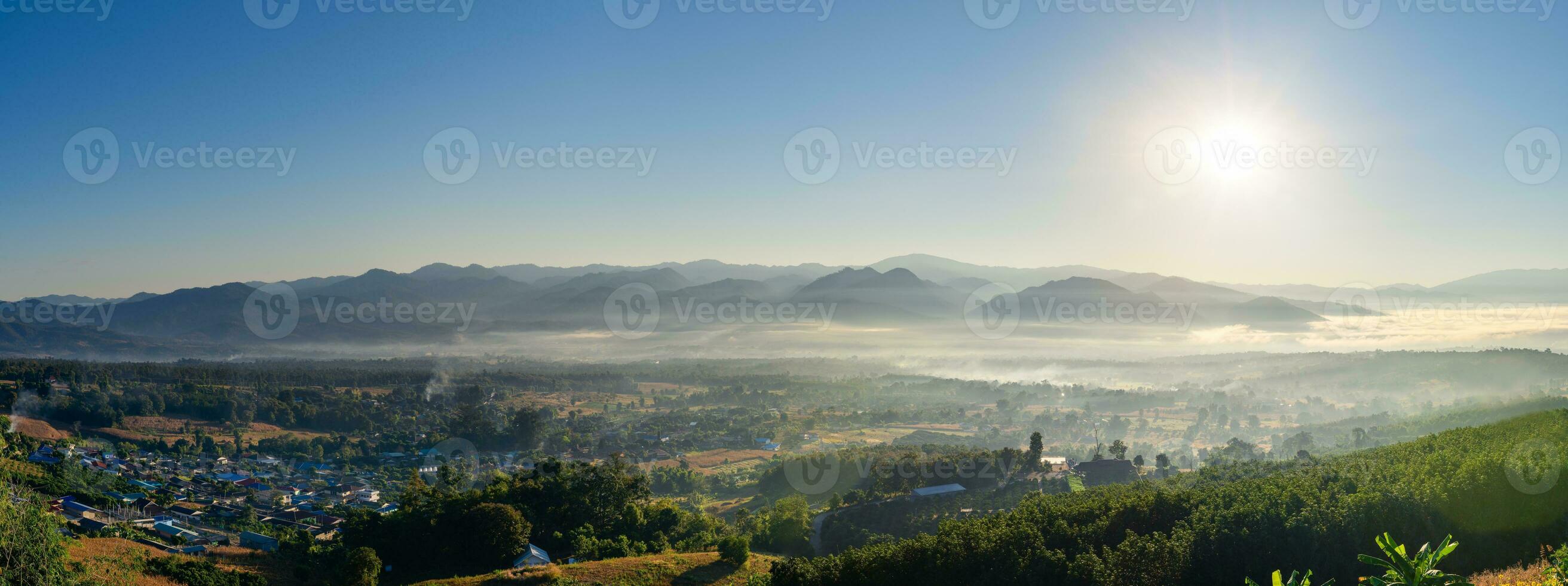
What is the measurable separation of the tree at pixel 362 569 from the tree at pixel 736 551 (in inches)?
445

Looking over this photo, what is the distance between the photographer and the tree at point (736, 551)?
26.8 metres

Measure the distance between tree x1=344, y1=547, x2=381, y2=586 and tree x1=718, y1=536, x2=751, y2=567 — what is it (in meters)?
11.3

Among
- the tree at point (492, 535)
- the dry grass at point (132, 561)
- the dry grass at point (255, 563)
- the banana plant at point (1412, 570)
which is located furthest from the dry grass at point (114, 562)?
the banana plant at point (1412, 570)

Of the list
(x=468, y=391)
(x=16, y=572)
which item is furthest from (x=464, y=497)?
(x=468, y=391)

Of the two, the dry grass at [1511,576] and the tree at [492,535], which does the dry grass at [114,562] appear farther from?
the dry grass at [1511,576]

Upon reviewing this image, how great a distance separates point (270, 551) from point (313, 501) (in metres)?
18.2

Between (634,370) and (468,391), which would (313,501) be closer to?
(468,391)

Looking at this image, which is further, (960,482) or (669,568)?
(960,482)

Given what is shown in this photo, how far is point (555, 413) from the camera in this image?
9575 cm

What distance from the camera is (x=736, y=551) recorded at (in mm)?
26781

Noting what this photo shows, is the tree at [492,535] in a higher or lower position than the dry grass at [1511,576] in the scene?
lower

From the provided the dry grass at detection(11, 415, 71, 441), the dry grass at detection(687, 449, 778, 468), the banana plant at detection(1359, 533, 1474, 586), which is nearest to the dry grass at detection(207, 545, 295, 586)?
the banana plant at detection(1359, 533, 1474, 586)

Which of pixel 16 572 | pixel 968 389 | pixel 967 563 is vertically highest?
pixel 16 572

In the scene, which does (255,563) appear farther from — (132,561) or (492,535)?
(492,535)
